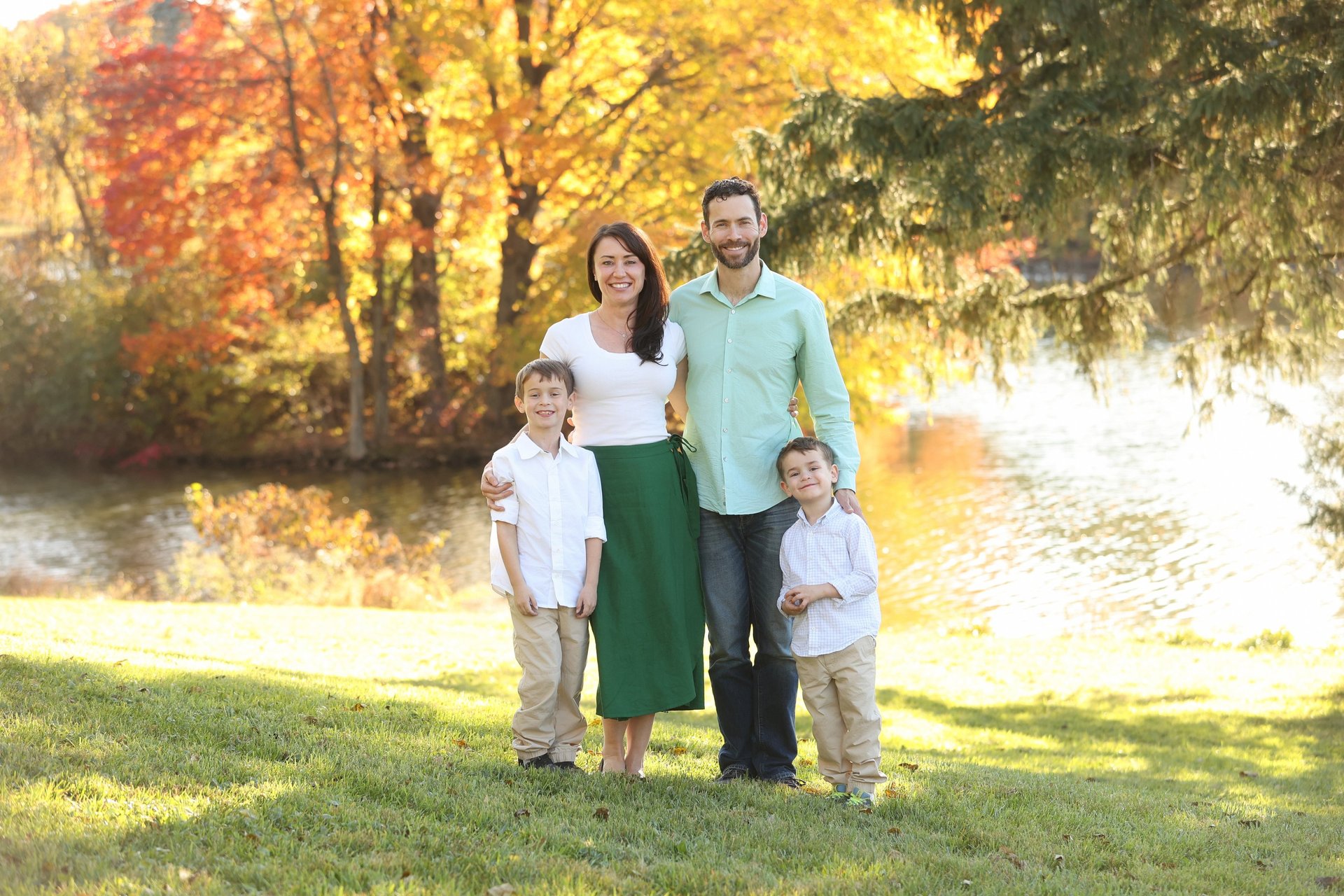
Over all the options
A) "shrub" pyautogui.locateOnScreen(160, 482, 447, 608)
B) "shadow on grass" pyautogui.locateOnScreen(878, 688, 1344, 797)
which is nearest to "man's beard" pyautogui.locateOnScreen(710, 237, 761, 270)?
"shadow on grass" pyautogui.locateOnScreen(878, 688, 1344, 797)

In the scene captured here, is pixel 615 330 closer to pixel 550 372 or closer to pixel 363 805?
pixel 550 372

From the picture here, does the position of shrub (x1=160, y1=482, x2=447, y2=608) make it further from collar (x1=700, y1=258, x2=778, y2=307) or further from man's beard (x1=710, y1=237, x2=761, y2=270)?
man's beard (x1=710, y1=237, x2=761, y2=270)

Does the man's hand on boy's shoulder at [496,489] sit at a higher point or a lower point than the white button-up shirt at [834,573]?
higher

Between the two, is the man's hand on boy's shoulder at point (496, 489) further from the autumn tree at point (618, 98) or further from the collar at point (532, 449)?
the autumn tree at point (618, 98)

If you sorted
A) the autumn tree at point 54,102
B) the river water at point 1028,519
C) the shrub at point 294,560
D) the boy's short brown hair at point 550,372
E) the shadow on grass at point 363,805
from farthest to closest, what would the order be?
the autumn tree at point 54,102, the river water at point 1028,519, the shrub at point 294,560, the boy's short brown hair at point 550,372, the shadow on grass at point 363,805

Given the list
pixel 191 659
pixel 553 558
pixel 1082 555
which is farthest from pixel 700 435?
pixel 1082 555

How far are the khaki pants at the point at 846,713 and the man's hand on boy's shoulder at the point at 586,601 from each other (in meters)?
0.78

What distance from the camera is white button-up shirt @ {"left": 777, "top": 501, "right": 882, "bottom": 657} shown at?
4219 mm

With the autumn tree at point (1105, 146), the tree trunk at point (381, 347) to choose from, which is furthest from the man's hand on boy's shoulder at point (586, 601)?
the tree trunk at point (381, 347)

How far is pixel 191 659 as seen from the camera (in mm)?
6965

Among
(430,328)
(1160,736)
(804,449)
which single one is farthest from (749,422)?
(430,328)

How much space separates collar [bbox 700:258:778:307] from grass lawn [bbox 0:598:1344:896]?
1.78 meters

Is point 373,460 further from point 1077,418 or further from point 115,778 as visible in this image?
point 115,778

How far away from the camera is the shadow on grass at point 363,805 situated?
10.7 ft
